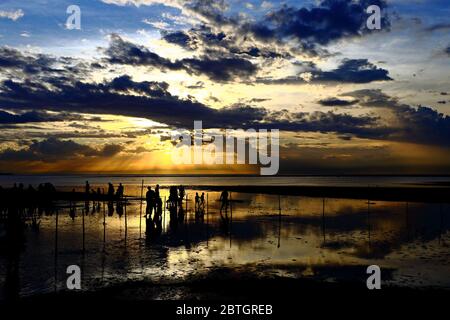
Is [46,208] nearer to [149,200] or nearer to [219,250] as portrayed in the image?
[149,200]

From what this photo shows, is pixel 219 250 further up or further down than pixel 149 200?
further down

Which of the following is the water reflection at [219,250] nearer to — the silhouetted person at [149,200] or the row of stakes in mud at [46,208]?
the row of stakes in mud at [46,208]

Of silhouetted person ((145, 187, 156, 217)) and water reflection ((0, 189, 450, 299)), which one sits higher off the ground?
silhouetted person ((145, 187, 156, 217))

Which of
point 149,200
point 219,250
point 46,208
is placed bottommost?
point 46,208

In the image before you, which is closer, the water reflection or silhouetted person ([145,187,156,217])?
the water reflection

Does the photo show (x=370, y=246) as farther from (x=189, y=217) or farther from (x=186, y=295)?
(x=189, y=217)

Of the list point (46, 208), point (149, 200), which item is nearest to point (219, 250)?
point (149, 200)

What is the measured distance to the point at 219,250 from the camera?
20.8 m

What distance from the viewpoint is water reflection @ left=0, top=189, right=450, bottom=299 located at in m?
15.8

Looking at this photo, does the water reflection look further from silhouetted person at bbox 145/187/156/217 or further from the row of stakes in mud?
silhouetted person at bbox 145/187/156/217

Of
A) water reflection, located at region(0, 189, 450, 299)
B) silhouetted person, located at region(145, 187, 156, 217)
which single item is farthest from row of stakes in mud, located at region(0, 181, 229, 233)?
water reflection, located at region(0, 189, 450, 299)
